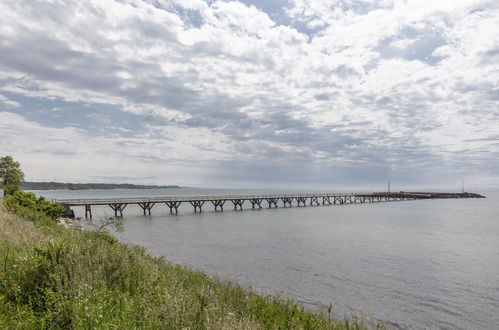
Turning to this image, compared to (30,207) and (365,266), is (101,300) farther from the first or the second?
(30,207)

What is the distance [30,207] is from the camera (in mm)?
27875

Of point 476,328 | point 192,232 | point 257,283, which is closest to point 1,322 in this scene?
point 257,283

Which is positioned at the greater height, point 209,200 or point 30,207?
point 30,207

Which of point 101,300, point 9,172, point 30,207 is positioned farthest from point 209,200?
point 101,300

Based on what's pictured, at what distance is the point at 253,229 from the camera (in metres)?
39.9

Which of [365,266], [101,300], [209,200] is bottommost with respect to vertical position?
[365,266]

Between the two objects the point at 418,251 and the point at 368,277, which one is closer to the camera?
the point at 368,277

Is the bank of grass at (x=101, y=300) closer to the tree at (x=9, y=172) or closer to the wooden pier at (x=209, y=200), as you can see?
the wooden pier at (x=209, y=200)

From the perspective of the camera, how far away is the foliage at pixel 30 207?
2358cm

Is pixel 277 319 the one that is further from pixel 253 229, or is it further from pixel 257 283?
pixel 253 229

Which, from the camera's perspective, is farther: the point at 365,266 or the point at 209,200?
the point at 209,200

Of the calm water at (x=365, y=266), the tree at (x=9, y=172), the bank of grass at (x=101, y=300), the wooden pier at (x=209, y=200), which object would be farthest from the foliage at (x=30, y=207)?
the tree at (x=9, y=172)

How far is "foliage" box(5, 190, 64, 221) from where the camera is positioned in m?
23.6

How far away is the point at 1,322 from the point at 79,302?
1206 mm
